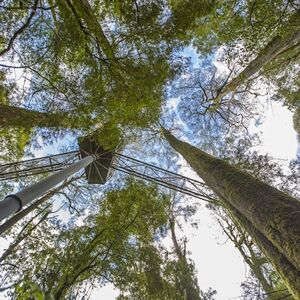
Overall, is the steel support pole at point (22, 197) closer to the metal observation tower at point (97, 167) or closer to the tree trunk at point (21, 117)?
the metal observation tower at point (97, 167)

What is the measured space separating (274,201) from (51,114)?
5.50m

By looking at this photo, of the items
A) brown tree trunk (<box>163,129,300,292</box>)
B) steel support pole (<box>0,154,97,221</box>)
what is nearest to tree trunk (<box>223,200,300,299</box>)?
brown tree trunk (<box>163,129,300,292</box>)

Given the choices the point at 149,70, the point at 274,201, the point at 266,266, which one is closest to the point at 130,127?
the point at 149,70

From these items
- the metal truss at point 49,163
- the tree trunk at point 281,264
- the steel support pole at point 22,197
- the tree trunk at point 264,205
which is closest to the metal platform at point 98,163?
the metal truss at point 49,163

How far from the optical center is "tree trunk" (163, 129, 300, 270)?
2.34m

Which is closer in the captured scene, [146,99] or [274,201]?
[274,201]

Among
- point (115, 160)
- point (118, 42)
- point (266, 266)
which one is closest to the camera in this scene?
point (118, 42)

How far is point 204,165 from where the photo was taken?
5422mm

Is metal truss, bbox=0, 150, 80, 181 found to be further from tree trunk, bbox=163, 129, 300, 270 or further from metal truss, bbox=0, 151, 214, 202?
tree trunk, bbox=163, 129, 300, 270

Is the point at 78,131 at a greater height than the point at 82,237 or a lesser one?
greater

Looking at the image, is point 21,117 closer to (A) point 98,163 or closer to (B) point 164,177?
(A) point 98,163

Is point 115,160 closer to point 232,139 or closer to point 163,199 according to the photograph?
point 163,199

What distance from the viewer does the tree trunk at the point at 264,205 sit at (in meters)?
2.34

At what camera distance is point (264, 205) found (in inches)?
115
